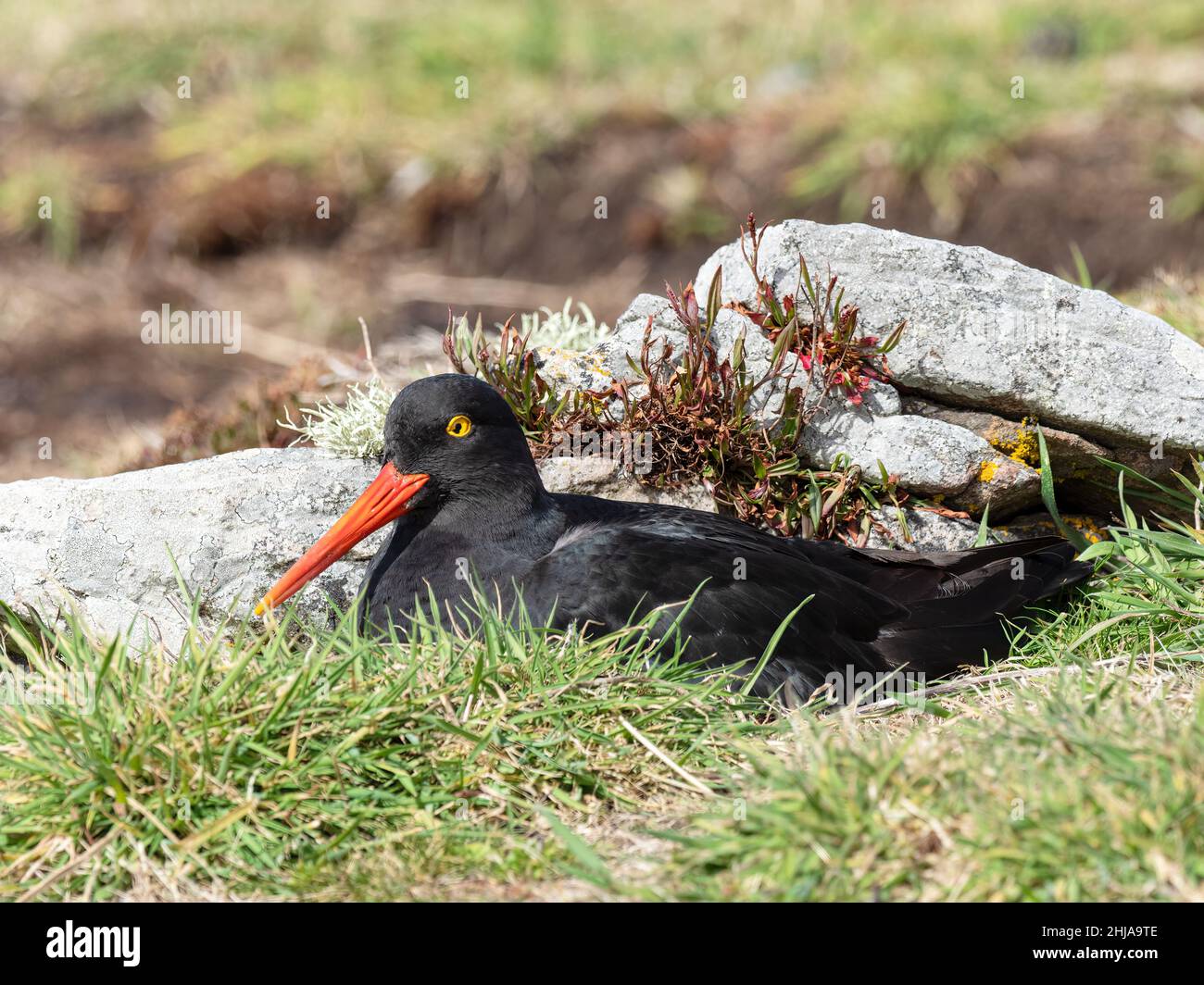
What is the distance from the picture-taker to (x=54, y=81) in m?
13.6

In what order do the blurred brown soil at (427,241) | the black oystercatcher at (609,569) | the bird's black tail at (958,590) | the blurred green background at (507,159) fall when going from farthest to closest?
the blurred green background at (507,159) → the blurred brown soil at (427,241) → the bird's black tail at (958,590) → the black oystercatcher at (609,569)

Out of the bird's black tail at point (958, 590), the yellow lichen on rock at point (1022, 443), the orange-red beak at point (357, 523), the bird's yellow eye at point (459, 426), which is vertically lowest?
the bird's black tail at point (958, 590)

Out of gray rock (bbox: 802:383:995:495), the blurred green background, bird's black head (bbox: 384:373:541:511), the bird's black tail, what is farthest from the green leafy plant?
the blurred green background

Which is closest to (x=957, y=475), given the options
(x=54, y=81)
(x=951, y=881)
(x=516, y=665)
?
(x=516, y=665)

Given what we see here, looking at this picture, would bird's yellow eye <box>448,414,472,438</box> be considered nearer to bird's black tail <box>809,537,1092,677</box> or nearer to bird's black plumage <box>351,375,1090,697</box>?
bird's black plumage <box>351,375,1090,697</box>

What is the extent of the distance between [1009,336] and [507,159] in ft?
24.2

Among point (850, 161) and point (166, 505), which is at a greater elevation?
point (850, 161)

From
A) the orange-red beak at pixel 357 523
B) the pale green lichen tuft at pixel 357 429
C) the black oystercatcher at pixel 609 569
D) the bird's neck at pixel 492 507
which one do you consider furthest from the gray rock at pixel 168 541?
the bird's neck at pixel 492 507

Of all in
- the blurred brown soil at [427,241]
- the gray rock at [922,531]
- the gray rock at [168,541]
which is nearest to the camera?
the gray rock at [168,541]

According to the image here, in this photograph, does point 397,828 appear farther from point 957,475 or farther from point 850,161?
point 850,161

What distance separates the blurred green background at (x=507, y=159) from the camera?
10.3 m

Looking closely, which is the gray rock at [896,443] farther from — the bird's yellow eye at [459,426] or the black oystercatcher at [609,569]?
the bird's yellow eye at [459,426]
